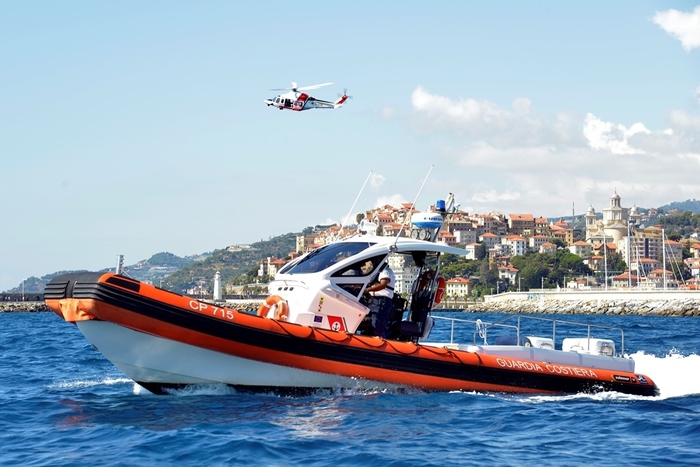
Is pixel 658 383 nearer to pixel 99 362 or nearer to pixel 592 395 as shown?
pixel 592 395

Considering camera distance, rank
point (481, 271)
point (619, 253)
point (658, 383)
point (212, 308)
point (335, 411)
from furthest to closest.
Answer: point (619, 253), point (481, 271), point (658, 383), point (212, 308), point (335, 411)

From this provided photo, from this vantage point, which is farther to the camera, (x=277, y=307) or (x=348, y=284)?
(x=348, y=284)

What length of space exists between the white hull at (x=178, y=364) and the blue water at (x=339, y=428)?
0.23m

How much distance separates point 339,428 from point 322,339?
2101mm

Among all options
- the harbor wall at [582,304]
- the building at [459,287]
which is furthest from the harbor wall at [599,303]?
the building at [459,287]

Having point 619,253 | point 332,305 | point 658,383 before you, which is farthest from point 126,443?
point 619,253

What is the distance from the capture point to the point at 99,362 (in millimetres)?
19344

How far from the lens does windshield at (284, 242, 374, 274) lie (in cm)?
1327

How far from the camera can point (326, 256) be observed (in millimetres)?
13391

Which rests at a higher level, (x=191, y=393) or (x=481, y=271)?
(x=481, y=271)

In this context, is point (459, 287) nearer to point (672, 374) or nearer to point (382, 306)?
point (672, 374)

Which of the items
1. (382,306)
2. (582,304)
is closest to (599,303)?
(582,304)

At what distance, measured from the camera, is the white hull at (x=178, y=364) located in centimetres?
1185

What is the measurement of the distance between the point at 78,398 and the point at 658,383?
893 cm
